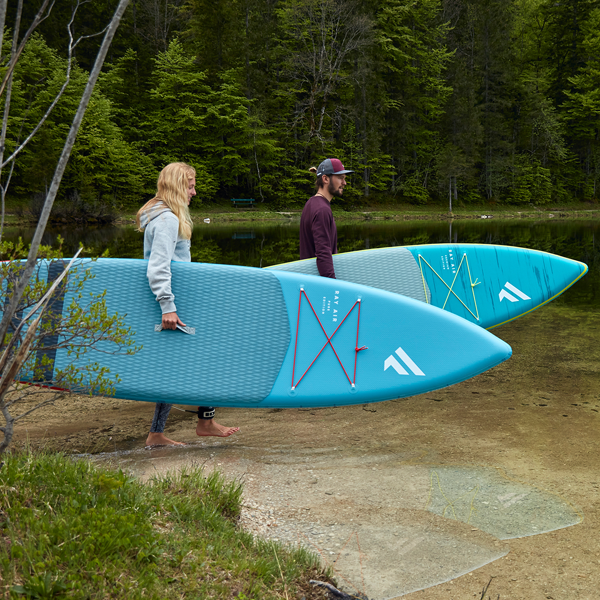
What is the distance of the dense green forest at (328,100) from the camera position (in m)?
29.1

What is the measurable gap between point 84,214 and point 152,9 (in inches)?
826

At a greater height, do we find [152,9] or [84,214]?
[152,9]

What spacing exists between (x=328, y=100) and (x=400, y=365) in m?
31.8

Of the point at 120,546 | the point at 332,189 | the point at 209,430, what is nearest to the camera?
the point at 120,546

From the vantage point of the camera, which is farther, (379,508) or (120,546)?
(379,508)

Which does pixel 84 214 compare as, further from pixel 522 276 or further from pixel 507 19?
pixel 507 19

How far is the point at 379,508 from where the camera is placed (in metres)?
2.71

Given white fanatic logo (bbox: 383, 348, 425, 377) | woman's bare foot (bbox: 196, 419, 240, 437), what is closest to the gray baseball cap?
white fanatic logo (bbox: 383, 348, 425, 377)

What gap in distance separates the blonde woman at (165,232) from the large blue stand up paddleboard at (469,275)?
7.15 feet

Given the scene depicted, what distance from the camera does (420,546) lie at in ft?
7.95

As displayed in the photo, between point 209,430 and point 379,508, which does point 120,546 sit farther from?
point 209,430

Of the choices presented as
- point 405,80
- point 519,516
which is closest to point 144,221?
point 519,516

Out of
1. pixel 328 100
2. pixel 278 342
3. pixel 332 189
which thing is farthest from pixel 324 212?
pixel 328 100

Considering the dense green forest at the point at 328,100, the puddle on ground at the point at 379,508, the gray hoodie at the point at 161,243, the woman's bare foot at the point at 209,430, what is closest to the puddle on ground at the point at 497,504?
the puddle on ground at the point at 379,508
